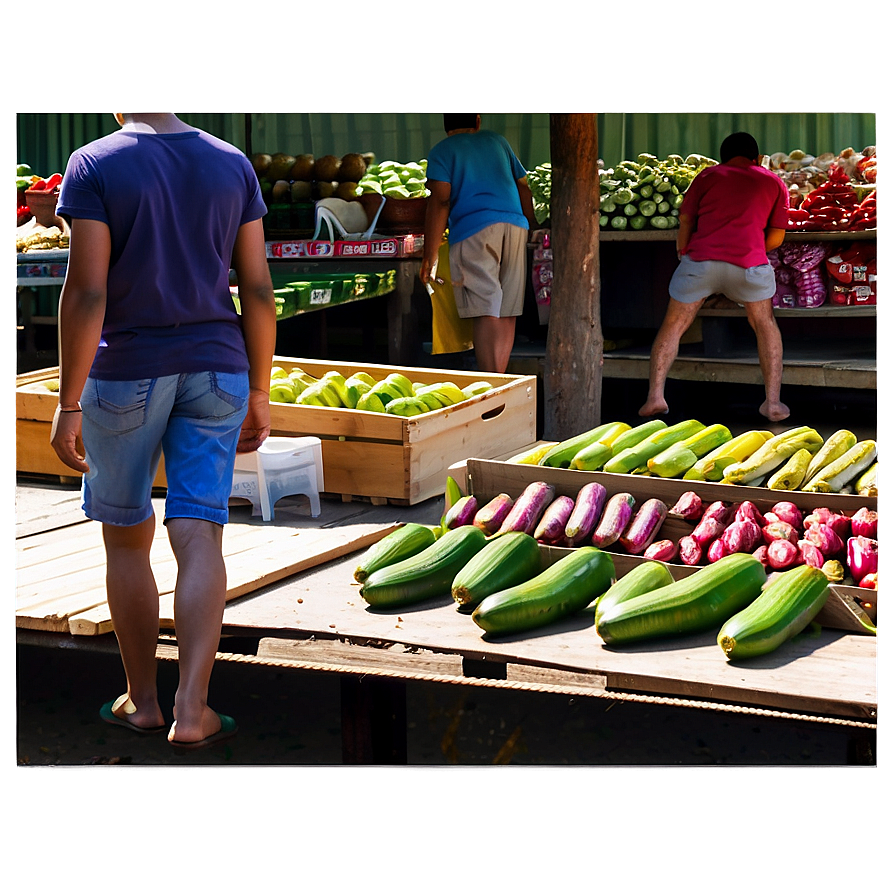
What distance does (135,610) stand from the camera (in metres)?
2.94

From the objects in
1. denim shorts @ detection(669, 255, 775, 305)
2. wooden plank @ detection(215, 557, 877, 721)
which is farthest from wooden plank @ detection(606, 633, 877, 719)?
denim shorts @ detection(669, 255, 775, 305)

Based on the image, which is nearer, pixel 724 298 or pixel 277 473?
pixel 277 473

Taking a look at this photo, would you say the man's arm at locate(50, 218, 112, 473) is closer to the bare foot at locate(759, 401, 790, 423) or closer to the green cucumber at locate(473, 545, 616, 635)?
the green cucumber at locate(473, 545, 616, 635)

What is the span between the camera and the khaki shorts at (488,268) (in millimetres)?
5938

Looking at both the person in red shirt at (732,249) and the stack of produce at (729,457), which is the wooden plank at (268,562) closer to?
the stack of produce at (729,457)

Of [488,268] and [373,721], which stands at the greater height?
[488,268]

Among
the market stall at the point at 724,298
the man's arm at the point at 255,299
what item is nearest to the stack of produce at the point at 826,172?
the market stall at the point at 724,298

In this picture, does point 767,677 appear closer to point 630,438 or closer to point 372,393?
point 630,438

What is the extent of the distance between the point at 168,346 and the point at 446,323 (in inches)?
158

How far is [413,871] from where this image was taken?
2807 millimetres

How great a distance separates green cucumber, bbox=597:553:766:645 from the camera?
10.2 ft

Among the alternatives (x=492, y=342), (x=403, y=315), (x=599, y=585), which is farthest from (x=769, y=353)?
(x=599, y=585)

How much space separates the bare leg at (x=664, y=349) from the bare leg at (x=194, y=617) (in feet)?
12.0
